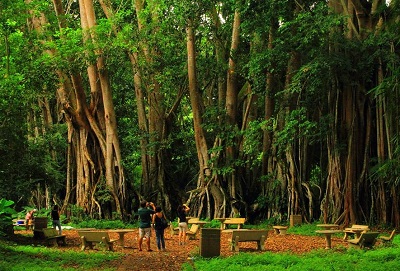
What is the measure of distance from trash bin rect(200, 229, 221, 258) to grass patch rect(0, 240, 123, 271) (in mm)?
1873

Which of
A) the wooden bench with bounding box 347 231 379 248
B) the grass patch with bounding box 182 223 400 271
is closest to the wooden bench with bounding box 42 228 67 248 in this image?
the grass patch with bounding box 182 223 400 271

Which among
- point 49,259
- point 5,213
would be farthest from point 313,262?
point 5,213

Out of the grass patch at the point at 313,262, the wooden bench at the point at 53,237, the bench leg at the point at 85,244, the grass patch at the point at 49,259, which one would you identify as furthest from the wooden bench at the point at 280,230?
the wooden bench at the point at 53,237

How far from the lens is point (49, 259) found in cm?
1250

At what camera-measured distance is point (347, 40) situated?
60.6 feet

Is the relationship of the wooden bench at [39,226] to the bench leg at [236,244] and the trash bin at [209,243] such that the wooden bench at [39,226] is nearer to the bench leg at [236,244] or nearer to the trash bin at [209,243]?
the bench leg at [236,244]

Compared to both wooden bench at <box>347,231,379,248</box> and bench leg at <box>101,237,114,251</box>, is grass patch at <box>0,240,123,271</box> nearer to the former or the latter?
bench leg at <box>101,237,114,251</box>

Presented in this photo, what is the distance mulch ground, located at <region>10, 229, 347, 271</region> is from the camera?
39.9 ft

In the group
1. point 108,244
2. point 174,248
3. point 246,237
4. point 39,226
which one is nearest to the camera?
point 246,237

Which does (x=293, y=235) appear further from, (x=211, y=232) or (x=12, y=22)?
(x=12, y=22)

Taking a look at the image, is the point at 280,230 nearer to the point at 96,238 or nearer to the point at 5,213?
the point at 96,238

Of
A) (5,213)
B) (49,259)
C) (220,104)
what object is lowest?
(49,259)

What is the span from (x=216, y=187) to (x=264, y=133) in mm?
2673

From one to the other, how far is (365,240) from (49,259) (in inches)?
272
